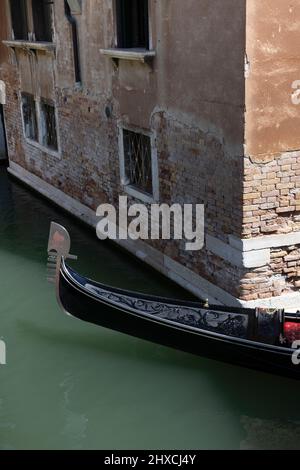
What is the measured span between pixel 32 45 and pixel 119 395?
568 centimetres

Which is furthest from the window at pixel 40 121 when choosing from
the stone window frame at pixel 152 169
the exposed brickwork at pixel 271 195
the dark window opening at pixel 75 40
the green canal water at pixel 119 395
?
the exposed brickwork at pixel 271 195

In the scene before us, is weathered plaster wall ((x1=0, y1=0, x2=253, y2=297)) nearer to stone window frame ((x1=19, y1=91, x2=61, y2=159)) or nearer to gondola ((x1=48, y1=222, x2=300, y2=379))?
stone window frame ((x1=19, y1=91, x2=61, y2=159))

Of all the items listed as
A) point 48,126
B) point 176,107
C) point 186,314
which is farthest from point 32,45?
point 186,314

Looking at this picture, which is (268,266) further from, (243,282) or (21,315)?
(21,315)

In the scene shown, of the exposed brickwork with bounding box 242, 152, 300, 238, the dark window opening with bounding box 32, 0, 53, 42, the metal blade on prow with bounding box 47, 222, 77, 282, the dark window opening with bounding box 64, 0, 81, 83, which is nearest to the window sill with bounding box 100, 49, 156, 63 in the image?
the dark window opening with bounding box 64, 0, 81, 83

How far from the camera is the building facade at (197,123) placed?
4.62 m

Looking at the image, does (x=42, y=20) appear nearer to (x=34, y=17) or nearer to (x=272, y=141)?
(x=34, y=17)

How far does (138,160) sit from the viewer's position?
6.67 metres

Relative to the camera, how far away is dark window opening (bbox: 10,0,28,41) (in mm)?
9094

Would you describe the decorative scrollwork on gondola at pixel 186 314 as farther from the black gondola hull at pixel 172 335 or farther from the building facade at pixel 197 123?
the building facade at pixel 197 123

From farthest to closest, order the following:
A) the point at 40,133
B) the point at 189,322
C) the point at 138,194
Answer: the point at 40,133 < the point at 138,194 < the point at 189,322

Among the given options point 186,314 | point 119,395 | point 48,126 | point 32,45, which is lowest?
point 119,395

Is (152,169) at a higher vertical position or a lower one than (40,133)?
higher
